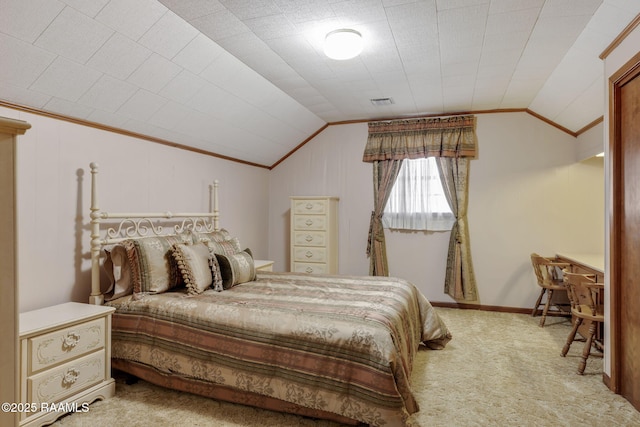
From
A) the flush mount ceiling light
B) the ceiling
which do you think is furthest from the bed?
the flush mount ceiling light

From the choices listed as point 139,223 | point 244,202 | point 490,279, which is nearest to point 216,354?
point 139,223

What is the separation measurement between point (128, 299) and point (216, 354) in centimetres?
89

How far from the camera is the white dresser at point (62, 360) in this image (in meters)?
1.95

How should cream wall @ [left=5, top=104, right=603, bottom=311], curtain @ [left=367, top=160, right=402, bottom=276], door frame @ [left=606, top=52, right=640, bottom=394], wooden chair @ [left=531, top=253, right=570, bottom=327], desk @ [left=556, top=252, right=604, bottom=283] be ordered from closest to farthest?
door frame @ [left=606, top=52, right=640, bottom=394] < cream wall @ [left=5, top=104, right=603, bottom=311] < desk @ [left=556, top=252, right=604, bottom=283] < wooden chair @ [left=531, top=253, right=570, bottom=327] < curtain @ [left=367, top=160, right=402, bottom=276]

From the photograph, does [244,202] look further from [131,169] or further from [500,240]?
[500,240]

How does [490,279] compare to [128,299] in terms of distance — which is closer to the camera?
[128,299]

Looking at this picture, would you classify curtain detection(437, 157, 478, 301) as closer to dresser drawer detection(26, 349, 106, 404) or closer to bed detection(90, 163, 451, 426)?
bed detection(90, 163, 451, 426)

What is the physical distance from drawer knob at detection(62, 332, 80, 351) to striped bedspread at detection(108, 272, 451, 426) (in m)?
0.35

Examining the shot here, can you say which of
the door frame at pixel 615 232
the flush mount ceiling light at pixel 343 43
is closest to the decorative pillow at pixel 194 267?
the flush mount ceiling light at pixel 343 43

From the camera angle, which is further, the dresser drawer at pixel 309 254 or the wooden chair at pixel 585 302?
the dresser drawer at pixel 309 254

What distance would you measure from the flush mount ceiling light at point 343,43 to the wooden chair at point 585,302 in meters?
2.39

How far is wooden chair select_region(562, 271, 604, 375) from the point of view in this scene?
272cm

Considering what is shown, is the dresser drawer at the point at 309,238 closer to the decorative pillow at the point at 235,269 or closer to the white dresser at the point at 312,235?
the white dresser at the point at 312,235

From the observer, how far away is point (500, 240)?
15.0ft
